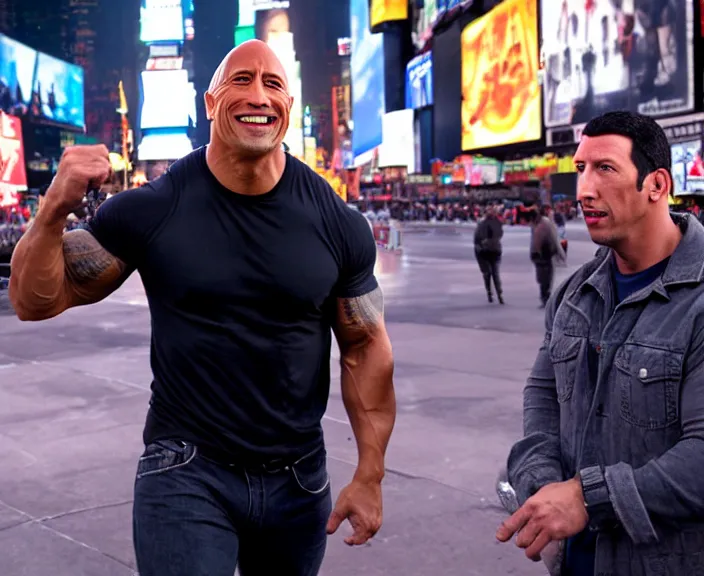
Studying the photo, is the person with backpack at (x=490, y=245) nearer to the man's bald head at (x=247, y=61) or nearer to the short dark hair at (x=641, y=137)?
the man's bald head at (x=247, y=61)

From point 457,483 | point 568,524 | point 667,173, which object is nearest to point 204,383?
point 568,524

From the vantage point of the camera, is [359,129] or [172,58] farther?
[172,58]

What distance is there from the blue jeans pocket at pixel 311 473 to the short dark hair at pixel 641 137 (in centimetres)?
130

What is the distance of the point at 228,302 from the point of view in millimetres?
2928

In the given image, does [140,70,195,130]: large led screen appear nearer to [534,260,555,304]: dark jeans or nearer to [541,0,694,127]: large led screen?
[541,0,694,127]: large led screen

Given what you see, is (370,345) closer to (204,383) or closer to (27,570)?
(204,383)

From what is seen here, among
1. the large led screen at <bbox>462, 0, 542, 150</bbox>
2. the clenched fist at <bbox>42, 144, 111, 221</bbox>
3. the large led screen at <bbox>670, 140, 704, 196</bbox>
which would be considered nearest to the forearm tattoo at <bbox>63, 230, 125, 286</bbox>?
the clenched fist at <bbox>42, 144, 111, 221</bbox>

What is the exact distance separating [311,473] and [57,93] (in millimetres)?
76743

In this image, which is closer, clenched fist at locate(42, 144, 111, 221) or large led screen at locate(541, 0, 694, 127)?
clenched fist at locate(42, 144, 111, 221)

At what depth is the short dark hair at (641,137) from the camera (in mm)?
2424

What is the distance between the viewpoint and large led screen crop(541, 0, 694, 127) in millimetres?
33781

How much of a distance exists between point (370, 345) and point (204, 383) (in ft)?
2.04

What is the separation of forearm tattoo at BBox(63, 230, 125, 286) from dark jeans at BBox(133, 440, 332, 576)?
1.75 ft

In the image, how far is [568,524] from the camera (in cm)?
226
